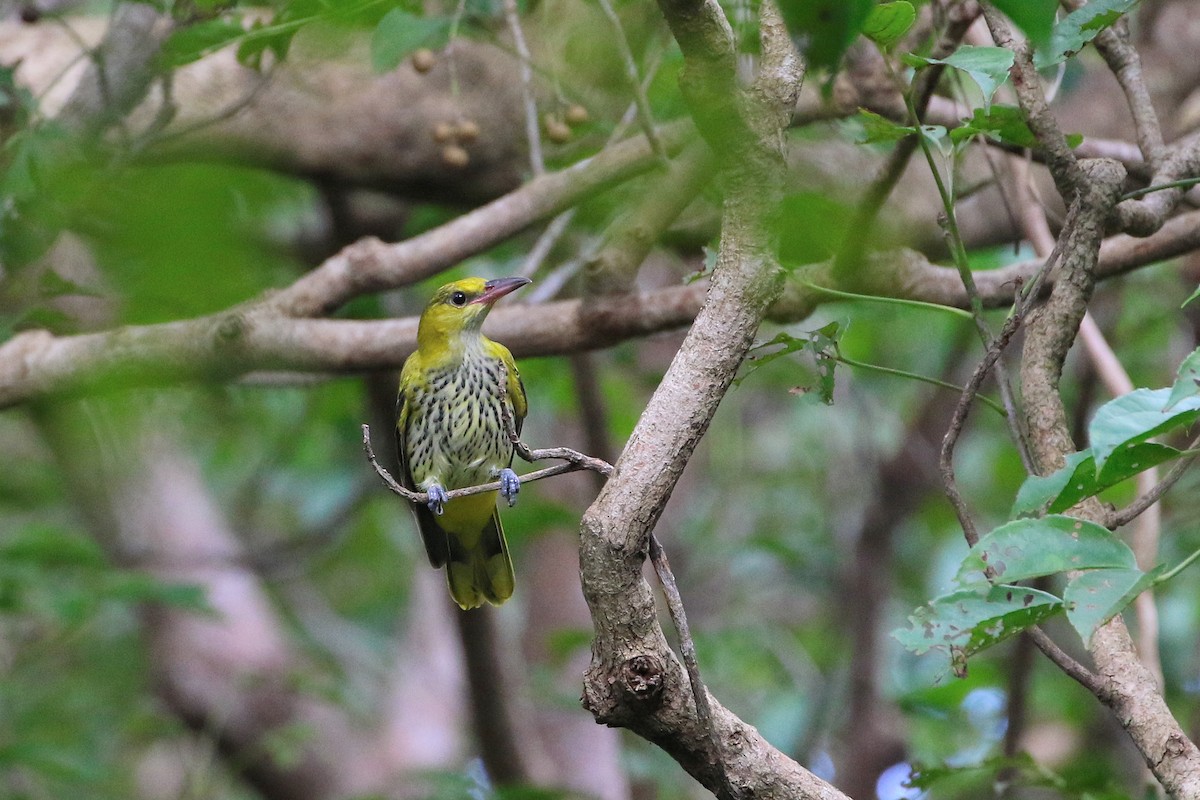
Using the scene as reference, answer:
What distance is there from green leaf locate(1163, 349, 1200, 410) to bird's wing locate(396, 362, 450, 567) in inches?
114

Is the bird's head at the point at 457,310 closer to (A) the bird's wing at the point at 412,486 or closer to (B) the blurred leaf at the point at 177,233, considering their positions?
(A) the bird's wing at the point at 412,486

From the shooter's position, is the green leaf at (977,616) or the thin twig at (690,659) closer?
the green leaf at (977,616)

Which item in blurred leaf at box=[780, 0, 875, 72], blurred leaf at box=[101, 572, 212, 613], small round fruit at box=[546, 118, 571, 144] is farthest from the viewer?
blurred leaf at box=[101, 572, 212, 613]

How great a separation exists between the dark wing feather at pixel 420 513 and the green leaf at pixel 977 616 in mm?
2411

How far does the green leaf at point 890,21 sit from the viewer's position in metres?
1.73

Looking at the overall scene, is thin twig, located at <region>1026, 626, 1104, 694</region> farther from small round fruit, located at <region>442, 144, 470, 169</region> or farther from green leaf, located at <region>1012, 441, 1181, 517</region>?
small round fruit, located at <region>442, 144, 470, 169</region>

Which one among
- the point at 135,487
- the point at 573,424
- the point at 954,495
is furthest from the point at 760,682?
the point at 954,495

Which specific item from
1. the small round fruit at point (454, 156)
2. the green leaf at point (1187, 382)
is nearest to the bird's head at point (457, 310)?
the small round fruit at point (454, 156)

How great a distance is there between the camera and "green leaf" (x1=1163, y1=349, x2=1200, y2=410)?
4.29ft

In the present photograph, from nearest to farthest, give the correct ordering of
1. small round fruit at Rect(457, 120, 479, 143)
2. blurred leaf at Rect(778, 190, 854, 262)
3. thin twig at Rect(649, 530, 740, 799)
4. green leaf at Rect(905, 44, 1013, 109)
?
blurred leaf at Rect(778, 190, 854, 262), thin twig at Rect(649, 530, 740, 799), green leaf at Rect(905, 44, 1013, 109), small round fruit at Rect(457, 120, 479, 143)

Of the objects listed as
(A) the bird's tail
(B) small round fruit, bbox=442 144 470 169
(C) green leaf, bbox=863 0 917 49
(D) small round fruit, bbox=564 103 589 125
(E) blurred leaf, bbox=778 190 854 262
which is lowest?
(E) blurred leaf, bbox=778 190 854 262

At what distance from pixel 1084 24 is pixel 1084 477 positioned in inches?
32.9

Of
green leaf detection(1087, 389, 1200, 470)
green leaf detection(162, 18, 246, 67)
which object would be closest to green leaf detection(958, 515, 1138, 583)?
green leaf detection(1087, 389, 1200, 470)

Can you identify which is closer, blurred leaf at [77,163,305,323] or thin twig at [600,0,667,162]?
blurred leaf at [77,163,305,323]
